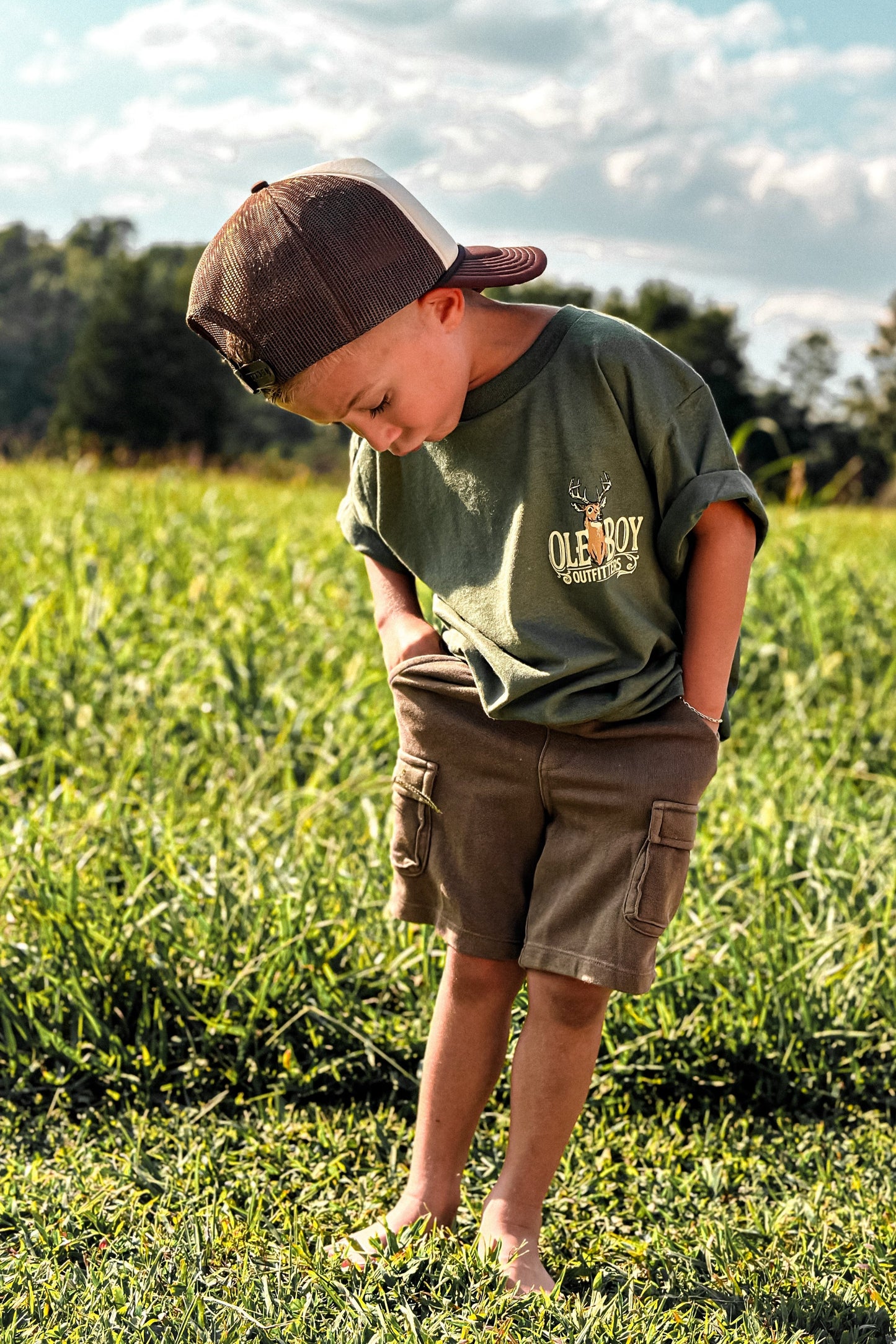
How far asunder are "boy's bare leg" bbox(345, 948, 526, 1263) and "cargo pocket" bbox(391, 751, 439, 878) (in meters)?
0.14

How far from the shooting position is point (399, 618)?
1785 mm

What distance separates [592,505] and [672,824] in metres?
0.41

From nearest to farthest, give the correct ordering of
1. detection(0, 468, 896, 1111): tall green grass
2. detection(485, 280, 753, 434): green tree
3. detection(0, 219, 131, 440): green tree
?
detection(0, 468, 896, 1111): tall green grass
detection(485, 280, 753, 434): green tree
detection(0, 219, 131, 440): green tree

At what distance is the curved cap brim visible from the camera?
1461 mm

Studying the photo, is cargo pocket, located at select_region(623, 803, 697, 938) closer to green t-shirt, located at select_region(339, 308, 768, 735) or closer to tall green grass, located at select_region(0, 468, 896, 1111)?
green t-shirt, located at select_region(339, 308, 768, 735)

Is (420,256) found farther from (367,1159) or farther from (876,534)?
(876,534)

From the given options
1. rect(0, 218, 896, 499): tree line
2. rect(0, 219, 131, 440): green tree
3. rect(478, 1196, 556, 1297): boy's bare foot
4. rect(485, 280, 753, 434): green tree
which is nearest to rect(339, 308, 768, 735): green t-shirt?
rect(478, 1196, 556, 1297): boy's bare foot

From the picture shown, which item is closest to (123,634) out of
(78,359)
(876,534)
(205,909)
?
(205,909)

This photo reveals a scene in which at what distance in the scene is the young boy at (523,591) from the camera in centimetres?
141

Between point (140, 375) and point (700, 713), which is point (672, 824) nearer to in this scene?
point (700, 713)

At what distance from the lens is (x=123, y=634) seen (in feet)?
12.5

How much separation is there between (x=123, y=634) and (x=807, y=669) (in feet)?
7.02

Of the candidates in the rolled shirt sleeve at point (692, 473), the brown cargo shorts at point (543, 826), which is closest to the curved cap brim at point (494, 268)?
the rolled shirt sleeve at point (692, 473)

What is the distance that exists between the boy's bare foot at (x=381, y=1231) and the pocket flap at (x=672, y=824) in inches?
24.0
